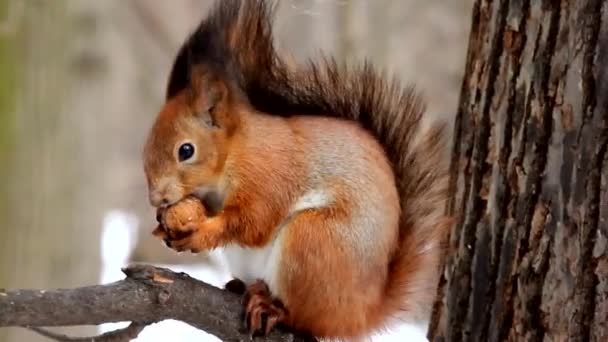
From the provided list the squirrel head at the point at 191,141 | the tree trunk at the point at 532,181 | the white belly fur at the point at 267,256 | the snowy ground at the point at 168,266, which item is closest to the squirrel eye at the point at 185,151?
the squirrel head at the point at 191,141

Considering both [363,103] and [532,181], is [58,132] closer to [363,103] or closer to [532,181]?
[363,103]

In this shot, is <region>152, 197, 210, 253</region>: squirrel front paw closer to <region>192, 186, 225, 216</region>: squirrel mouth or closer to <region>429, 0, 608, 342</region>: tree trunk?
<region>192, 186, 225, 216</region>: squirrel mouth

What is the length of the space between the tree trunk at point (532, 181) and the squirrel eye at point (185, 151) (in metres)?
0.40

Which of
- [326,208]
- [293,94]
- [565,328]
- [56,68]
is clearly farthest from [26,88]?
[565,328]

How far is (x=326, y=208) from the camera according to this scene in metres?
1.40

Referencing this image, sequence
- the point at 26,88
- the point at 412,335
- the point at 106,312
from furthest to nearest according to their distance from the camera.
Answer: the point at 412,335, the point at 26,88, the point at 106,312

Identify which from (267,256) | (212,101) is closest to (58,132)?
(212,101)

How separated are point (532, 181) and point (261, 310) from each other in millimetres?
403

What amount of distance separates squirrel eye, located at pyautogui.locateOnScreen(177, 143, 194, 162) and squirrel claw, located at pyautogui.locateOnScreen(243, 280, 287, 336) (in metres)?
0.17

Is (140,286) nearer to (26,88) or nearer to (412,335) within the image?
(26,88)

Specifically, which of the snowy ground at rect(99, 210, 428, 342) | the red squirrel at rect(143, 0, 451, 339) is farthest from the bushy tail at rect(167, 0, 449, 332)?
the snowy ground at rect(99, 210, 428, 342)

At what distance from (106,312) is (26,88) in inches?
33.3

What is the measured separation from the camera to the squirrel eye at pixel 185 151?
4.72 ft

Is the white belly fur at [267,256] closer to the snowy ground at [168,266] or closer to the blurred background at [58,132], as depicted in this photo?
the blurred background at [58,132]
